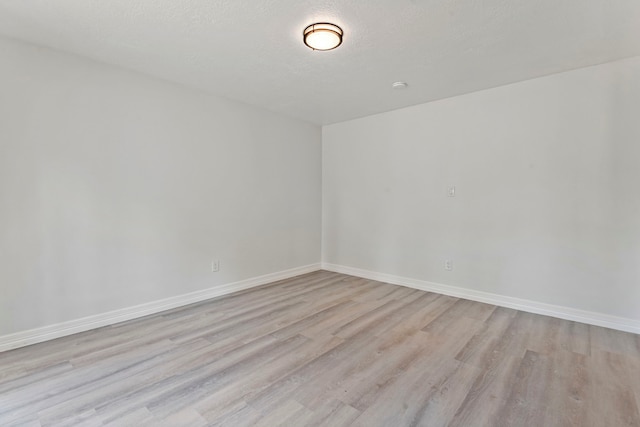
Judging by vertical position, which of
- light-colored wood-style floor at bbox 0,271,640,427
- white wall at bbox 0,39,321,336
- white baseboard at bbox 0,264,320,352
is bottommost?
light-colored wood-style floor at bbox 0,271,640,427

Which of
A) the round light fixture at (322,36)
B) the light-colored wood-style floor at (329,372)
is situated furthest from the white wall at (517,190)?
the round light fixture at (322,36)

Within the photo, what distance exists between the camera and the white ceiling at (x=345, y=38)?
1.95 m

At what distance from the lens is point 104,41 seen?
7.77ft

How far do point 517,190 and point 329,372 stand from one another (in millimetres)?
2686

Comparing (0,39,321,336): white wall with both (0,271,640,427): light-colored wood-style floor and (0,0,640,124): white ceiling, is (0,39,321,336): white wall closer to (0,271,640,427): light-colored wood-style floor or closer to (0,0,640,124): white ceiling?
(0,0,640,124): white ceiling

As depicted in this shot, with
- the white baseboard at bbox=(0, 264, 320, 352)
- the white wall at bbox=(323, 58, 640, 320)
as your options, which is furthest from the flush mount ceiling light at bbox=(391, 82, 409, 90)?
the white baseboard at bbox=(0, 264, 320, 352)

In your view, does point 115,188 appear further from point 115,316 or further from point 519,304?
point 519,304

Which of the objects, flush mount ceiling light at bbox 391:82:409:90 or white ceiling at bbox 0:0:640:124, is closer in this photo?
white ceiling at bbox 0:0:640:124

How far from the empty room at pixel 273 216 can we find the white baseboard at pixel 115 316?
2cm

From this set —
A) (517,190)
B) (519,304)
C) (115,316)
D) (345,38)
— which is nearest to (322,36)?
(345,38)

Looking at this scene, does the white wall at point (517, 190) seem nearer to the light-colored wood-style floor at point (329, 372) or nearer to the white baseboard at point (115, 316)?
the light-colored wood-style floor at point (329, 372)

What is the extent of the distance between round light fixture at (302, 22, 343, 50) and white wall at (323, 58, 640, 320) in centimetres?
200

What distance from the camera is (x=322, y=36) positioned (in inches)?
85.5

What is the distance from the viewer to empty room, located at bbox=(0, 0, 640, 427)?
1.86 meters
